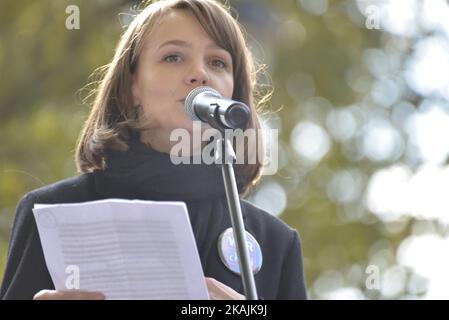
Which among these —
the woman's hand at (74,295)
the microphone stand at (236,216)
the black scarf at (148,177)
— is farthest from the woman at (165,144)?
the microphone stand at (236,216)

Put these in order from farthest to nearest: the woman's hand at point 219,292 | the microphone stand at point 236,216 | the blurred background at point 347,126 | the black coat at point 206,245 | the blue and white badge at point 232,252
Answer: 1. the blurred background at point 347,126
2. the blue and white badge at point 232,252
3. the black coat at point 206,245
4. the woman's hand at point 219,292
5. the microphone stand at point 236,216

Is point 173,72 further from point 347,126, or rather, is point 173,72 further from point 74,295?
point 347,126

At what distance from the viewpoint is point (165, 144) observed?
341 cm

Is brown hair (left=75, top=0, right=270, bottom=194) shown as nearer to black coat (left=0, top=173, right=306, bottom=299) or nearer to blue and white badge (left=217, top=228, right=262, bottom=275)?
black coat (left=0, top=173, right=306, bottom=299)

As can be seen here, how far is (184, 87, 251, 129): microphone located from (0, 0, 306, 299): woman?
0.33 metres

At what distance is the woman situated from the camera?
3283 mm

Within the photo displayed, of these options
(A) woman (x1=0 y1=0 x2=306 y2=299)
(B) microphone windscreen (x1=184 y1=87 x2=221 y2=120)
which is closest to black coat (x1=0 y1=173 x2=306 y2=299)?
(A) woman (x1=0 y1=0 x2=306 y2=299)

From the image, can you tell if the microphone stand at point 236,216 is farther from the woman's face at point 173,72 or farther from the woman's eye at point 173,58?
the woman's eye at point 173,58

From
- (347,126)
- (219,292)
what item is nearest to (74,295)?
(219,292)

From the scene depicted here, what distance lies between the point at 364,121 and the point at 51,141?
2458 millimetres

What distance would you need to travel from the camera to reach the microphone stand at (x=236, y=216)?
2.65 m

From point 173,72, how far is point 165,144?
22 centimetres

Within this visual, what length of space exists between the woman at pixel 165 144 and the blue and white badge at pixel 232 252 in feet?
0.06

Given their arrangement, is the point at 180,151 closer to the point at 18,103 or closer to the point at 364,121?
the point at 18,103
